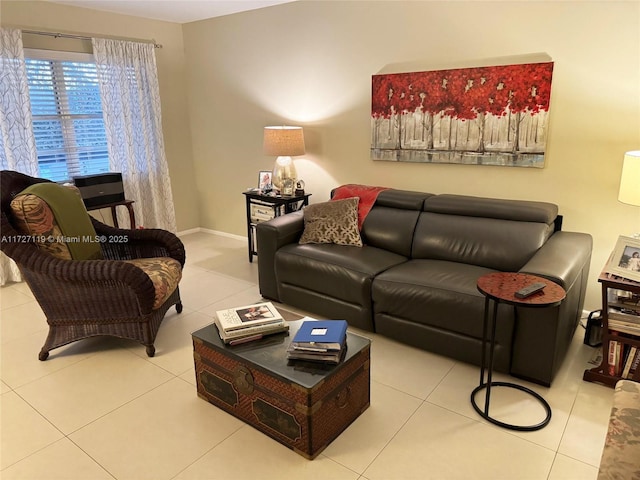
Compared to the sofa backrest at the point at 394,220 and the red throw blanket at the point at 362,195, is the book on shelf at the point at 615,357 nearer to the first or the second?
the sofa backrest at the point at 394,220

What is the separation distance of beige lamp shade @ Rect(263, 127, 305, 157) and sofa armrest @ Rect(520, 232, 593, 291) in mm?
2153

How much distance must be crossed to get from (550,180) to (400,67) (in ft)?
4.61

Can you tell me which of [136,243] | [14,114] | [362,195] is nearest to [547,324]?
[362,195]

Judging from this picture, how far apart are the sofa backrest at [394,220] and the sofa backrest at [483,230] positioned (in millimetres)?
58

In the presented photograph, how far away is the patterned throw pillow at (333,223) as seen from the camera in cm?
→ 328

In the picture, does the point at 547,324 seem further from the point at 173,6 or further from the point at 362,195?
the point at 173,6

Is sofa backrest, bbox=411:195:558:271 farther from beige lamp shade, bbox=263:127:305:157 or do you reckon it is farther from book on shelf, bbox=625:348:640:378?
beige lamp shade, bbox=263:127:305:157

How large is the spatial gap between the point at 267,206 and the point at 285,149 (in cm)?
56

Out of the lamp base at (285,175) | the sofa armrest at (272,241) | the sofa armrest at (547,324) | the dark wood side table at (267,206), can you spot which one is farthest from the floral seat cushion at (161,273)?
the sofa armrest at (547,324)

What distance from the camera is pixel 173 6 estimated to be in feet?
13.5

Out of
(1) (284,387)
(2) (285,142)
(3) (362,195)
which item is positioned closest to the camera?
(1) (284,387)

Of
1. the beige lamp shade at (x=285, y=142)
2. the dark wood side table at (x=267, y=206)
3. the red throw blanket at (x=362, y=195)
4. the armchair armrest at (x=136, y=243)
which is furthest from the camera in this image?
the dark wood side table at (x=267, y=206)

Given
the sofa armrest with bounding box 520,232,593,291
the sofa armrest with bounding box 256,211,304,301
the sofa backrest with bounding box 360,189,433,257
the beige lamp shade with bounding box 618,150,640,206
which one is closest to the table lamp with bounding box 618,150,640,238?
the beige lamp shade with bounding box 618,150,640,206

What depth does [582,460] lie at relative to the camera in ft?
6.02
